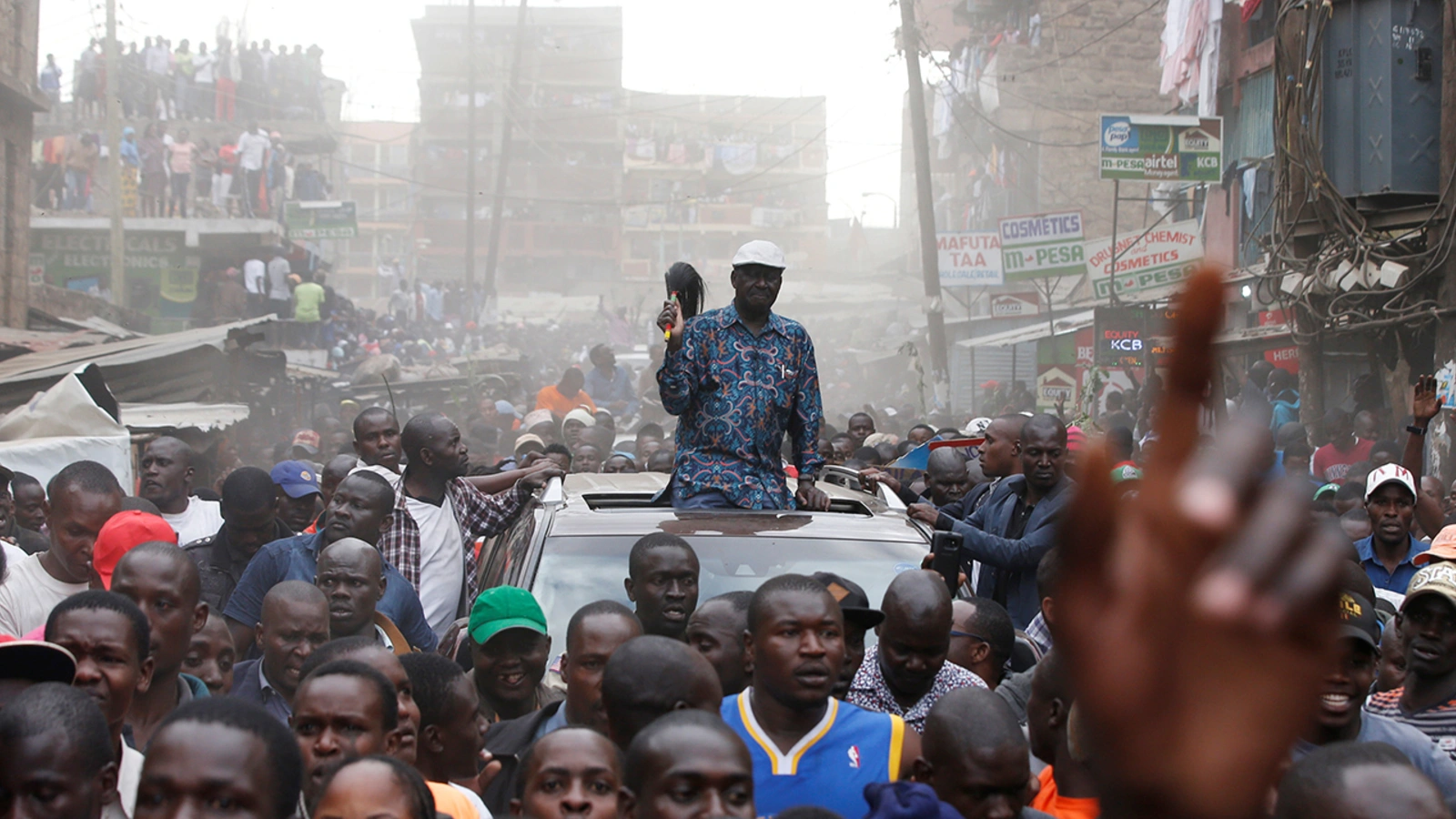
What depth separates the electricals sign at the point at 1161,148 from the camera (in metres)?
16.2

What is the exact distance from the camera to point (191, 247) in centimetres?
2395

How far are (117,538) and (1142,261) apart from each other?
15.9 meters

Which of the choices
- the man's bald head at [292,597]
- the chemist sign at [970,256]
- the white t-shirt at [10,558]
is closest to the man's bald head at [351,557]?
the man's bald head at [292,597]

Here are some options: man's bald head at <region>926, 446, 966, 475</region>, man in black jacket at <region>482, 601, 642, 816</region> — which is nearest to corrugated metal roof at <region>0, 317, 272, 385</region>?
man's bald head at <region>926, 446, 966, 475</region>

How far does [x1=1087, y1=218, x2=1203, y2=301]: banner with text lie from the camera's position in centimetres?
1798

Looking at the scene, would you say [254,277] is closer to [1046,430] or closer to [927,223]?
[927,223]

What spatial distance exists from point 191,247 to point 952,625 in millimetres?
22364

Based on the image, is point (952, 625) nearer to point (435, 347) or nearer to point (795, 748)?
point (795, 748)

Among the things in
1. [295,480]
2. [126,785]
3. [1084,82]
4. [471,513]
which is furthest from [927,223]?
[126,785]

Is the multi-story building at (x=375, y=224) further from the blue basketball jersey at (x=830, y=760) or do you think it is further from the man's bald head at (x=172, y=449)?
the blue basketball jersey at (x=830, y=760)

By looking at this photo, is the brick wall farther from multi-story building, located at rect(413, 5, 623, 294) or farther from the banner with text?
multi-story building, located at rect(413, 5, 623, 294)

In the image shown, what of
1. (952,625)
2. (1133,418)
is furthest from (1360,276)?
(952,625)

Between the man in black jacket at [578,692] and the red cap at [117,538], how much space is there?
1.73 meters

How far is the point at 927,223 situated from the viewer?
890 inches
